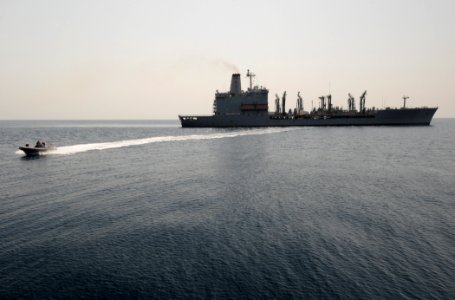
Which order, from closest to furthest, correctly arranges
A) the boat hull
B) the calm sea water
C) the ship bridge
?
the calm sea water, the boat hull, the ship bridge

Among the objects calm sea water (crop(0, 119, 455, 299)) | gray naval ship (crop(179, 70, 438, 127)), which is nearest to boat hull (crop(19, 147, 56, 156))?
calm sea water (crop(0, 119, 455, 299))

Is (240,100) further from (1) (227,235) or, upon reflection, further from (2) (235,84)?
(1) (227,235)

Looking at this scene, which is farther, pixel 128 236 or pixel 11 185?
pixel 11 185

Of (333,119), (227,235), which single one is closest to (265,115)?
(333,119)

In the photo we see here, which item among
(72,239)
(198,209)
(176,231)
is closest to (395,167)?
(198,209)

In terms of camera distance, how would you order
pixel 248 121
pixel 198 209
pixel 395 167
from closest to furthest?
pixel 198 209, pixel 395 167, pixel 248 121

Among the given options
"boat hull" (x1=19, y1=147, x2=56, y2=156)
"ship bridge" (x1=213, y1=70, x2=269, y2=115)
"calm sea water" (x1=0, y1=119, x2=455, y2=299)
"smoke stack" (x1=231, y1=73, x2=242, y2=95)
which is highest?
"smoke stack" (x1=231, y1=73, x2=242, y2=95)

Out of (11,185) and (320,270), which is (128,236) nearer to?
(320,270)

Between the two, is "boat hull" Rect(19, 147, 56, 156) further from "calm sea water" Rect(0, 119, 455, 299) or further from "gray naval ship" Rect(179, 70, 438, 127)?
"gray naval ship" Rect(179, 70, 438, 127)
